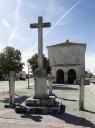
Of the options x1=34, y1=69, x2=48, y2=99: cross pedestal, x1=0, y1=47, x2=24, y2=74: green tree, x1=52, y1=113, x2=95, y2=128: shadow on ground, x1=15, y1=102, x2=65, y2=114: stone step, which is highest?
x1=0, y1=47, x2=24, y2=74: green tree

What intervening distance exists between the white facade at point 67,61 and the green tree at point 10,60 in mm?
33414

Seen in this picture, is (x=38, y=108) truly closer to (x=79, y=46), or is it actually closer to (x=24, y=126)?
(x=24, y=126)

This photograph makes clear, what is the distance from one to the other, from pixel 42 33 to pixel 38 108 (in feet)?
14.5

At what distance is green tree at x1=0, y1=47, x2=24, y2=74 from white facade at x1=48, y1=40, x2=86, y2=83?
1316 inches

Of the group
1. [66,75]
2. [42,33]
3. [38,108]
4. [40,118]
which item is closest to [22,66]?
[42,33]

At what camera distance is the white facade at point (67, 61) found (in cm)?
5522

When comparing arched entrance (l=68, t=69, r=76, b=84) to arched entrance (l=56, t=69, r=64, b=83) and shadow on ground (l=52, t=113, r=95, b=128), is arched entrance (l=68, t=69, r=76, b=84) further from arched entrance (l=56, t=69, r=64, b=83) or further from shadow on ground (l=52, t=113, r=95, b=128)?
shadow on ground (l=52, t=113, r=95, b=128)

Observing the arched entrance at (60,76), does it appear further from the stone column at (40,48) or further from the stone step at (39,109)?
the stone step at (39,109)

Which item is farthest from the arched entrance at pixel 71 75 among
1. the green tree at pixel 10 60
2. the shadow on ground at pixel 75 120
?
the shadow on ground at pixel 75 120

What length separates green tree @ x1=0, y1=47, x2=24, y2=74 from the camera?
2205 cm

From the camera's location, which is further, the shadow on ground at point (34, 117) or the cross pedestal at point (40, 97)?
the cross pedestal at point (40, 97)

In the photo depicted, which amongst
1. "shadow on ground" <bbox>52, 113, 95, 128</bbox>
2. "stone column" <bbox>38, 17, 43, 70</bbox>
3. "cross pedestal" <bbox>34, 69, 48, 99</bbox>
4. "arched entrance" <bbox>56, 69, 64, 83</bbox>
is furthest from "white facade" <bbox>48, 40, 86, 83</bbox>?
"shadow on ground" <bbox>52, 113, 95, 128</bbox>

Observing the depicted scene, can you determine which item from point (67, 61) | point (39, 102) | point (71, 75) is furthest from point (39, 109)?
point (67, 61)

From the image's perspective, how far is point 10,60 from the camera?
22.1 m
